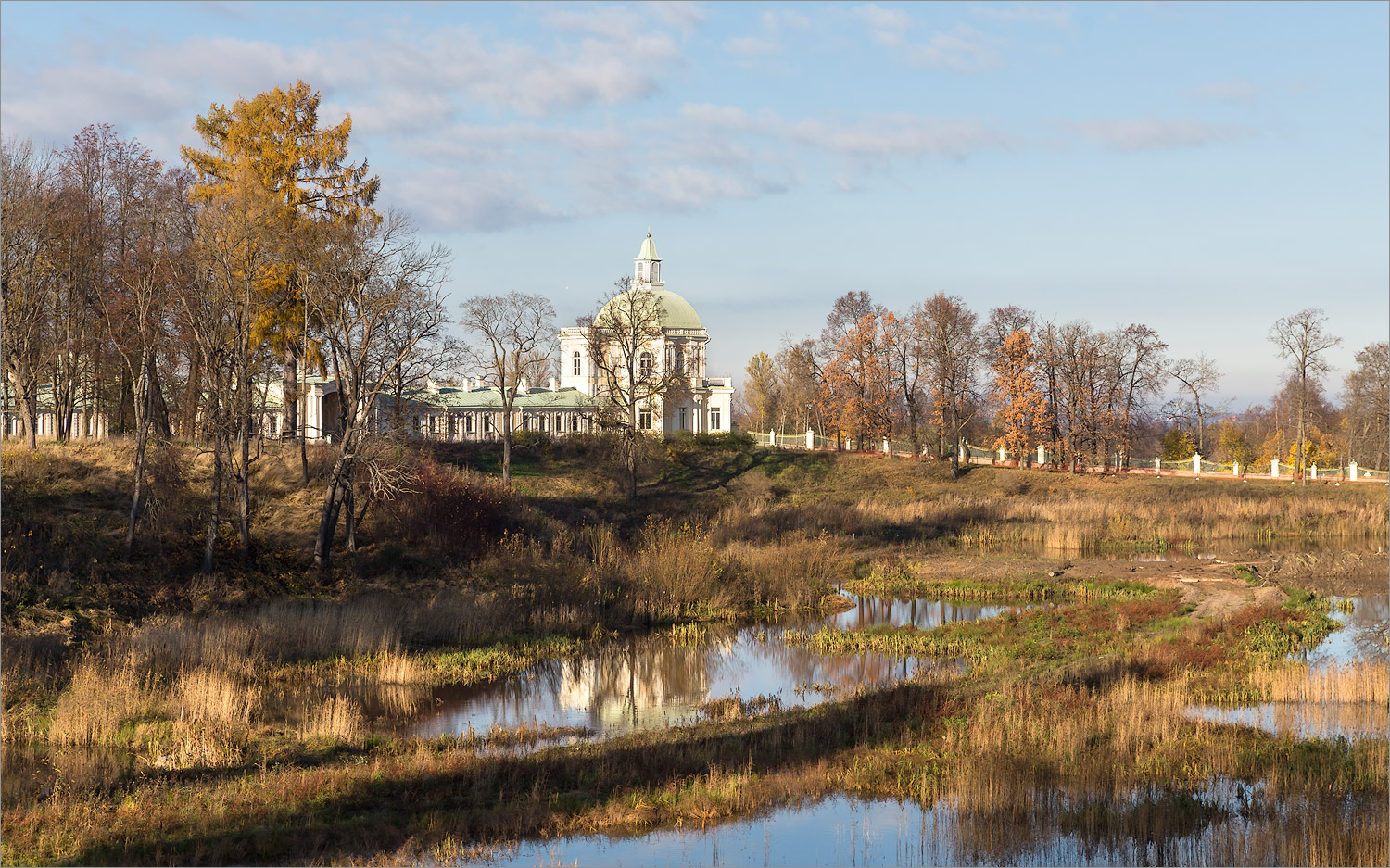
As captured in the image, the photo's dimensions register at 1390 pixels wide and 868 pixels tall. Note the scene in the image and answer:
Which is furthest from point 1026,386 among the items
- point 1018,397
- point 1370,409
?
point 1370,409

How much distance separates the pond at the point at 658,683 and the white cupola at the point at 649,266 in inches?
2462

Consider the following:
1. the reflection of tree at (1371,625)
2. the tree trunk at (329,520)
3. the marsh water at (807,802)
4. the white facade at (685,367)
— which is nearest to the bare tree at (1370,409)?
the white facade at (685,367)

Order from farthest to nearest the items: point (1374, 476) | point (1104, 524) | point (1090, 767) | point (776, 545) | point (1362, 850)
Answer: point (1374, 476), point (1104, 524), point (776, 545), point (1090, 767), point (1362, 850)

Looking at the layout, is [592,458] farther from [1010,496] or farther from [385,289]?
[385,289]

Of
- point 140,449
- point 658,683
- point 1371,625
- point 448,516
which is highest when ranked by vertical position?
point 140,449

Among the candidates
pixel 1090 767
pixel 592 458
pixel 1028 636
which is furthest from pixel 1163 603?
pixel 592 458

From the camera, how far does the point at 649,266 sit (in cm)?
8581

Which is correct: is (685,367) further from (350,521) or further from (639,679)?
(639,679)

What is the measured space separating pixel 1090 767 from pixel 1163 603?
14.2 meters

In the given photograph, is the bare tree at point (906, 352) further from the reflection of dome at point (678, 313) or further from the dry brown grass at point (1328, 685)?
the dry brown grass at point (1328, 685)

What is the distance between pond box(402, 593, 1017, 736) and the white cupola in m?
62.5

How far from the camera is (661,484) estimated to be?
173 feet

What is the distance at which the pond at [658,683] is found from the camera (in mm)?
16844

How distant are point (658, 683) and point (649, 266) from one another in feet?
225
